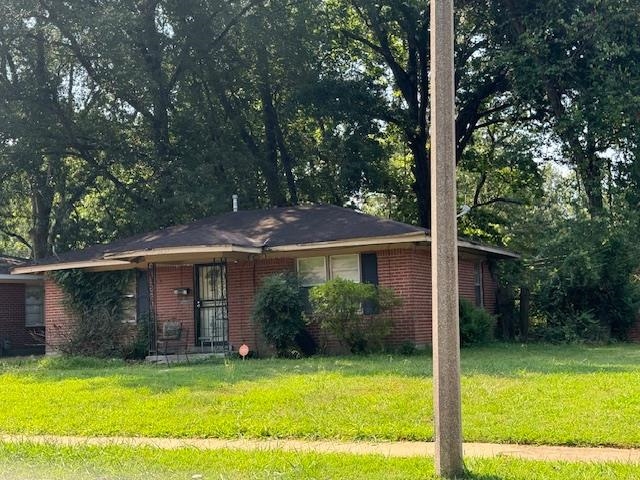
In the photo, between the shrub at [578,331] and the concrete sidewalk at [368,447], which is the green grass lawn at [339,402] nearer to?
the concrete sidewalk at [368,447]

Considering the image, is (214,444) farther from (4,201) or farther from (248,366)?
(4,201)

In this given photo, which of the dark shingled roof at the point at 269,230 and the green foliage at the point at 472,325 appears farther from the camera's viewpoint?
the green foliage at the point at 472,325

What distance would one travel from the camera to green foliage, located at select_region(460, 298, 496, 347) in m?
19.3

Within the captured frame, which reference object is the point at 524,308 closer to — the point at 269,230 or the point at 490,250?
the point at 490,250

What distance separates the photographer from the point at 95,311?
68.5 feet

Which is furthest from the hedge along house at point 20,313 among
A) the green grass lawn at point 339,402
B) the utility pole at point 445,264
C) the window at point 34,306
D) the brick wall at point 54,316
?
the utility pole at point 445,264

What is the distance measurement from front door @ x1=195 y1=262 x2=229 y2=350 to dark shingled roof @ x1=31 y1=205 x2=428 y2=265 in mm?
1031

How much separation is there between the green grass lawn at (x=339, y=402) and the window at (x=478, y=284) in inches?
331

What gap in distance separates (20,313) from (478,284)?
49.0ft

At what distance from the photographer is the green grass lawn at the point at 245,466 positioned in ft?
23.1

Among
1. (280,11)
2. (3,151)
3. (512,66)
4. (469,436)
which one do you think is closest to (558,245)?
(512,66)

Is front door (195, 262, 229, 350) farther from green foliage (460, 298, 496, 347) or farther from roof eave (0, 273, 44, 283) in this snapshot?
roof eave (0, 273, 44, 283)

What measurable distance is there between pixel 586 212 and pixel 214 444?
16955 mm

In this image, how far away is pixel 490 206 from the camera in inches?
1508
